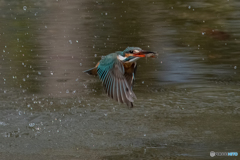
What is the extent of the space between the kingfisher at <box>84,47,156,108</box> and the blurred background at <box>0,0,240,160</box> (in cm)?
51

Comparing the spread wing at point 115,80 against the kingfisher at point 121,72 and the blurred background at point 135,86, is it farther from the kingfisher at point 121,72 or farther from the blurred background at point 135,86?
the blurred background at point 135,86

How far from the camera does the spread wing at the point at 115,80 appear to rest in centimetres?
412

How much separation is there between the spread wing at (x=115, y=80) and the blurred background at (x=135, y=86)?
50 centimetres

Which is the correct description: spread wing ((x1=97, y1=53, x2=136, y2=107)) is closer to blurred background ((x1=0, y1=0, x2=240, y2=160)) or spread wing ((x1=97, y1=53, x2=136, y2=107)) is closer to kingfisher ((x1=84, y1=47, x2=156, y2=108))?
kingfisher ((x1=84, y1=47, x2=156, y2=108))

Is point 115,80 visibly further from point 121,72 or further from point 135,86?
point 135,86

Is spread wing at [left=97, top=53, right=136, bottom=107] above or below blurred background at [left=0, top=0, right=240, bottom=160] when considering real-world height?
above

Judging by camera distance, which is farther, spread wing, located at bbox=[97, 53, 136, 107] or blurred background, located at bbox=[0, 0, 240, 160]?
blurred background, located at bbox=[0, 0, 240, 160]

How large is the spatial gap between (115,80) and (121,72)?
0.30 feet

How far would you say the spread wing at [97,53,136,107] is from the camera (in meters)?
4.12

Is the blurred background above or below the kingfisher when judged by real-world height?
below

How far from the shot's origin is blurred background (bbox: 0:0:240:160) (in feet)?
14.7

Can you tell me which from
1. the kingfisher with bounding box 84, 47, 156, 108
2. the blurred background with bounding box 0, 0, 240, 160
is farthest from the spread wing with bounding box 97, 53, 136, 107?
the blurred background with bounding box 0, 0, 240, 160

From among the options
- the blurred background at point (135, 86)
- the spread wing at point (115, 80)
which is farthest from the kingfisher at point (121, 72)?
the blurred background at point (135, 86)

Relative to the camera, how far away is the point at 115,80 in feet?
13.9
